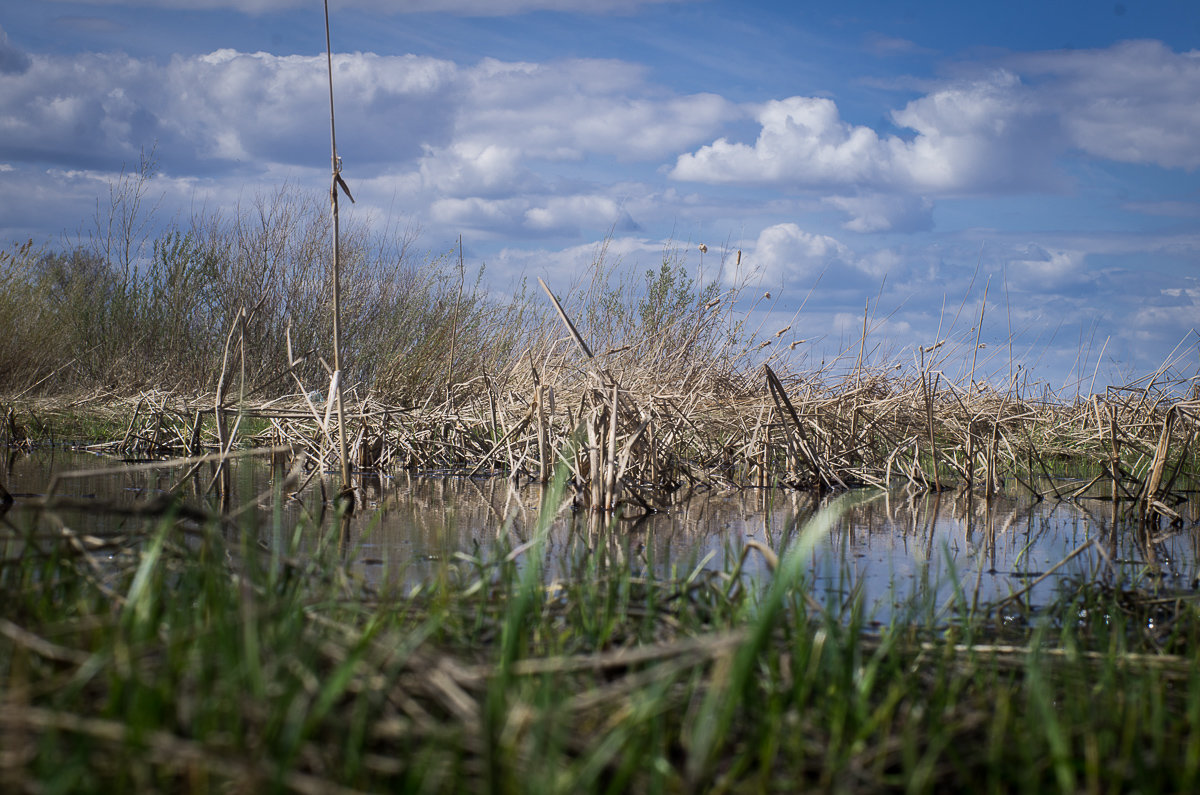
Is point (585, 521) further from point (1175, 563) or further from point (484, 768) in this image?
point (484, 768)

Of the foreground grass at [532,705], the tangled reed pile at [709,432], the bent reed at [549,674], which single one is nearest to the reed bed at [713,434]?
the tangled reed pile at [709,432]

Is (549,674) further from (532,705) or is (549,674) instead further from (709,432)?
(709,432)

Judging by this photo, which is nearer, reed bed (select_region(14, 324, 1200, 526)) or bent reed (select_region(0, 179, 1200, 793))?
bent reed (select_region(0, 179, 1200, 793))

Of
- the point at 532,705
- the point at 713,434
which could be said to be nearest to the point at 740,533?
the point at 532,705

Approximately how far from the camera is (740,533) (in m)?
3.74

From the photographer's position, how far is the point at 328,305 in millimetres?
14500

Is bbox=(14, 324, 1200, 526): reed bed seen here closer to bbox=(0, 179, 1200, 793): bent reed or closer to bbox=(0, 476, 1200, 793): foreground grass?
bbox=(0, 179, 1200, 793): bent reed

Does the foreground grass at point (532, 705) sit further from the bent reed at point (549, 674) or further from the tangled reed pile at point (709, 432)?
the tangled reed pile at point (709, 432)

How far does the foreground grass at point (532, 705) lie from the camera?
106cm

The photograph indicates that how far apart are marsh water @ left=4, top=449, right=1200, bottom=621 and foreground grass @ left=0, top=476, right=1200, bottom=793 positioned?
0.28 meters

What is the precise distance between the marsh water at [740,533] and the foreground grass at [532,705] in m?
0.28

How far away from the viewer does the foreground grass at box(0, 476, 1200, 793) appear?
3.47 ft

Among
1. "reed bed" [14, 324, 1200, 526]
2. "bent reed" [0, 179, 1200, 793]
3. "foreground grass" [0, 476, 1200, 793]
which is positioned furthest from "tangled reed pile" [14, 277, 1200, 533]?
"foreground grass" [0, 476, 1200, 793]

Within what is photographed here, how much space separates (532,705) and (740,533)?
2.62 meters
